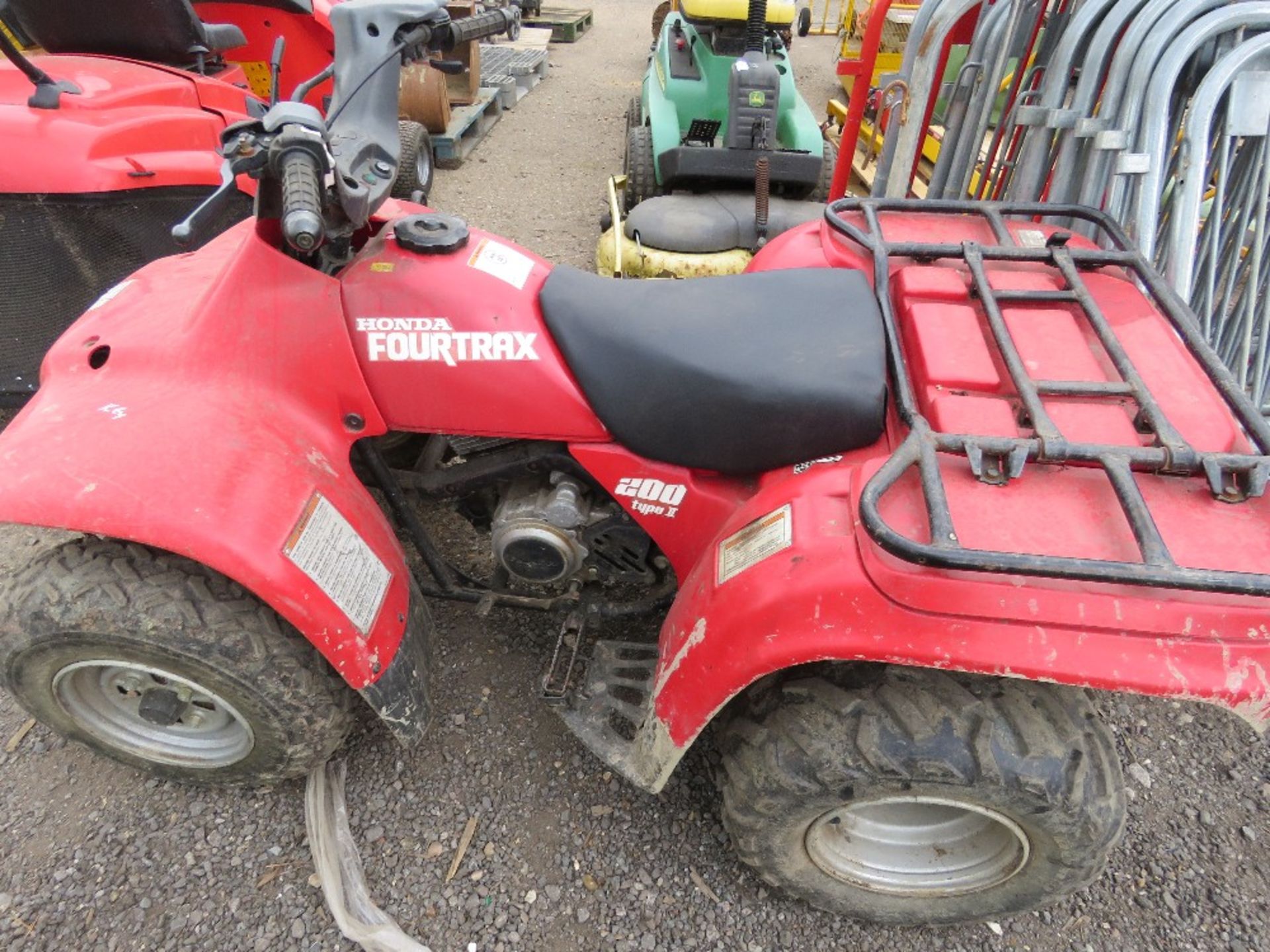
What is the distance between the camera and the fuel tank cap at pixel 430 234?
172 cm

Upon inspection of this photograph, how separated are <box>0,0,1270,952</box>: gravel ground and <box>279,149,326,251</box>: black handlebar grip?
1416mm

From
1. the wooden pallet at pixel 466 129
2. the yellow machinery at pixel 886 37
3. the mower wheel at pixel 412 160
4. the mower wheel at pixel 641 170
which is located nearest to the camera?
the mower wheel at pixel 641 170

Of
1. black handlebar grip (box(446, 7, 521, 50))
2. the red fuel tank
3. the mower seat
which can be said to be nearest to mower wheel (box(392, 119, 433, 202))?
the mower seat

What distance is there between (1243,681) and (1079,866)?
2.01 feet

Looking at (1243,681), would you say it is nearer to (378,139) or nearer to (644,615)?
(644,615)

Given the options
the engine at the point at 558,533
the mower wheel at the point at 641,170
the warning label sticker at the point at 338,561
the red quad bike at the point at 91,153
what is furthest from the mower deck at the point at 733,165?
the warning label sticker at the point at 338,561

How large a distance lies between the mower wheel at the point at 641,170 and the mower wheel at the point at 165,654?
3.44 m

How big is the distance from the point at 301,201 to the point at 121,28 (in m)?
2.97

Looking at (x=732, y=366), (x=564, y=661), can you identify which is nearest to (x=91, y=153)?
(x=564, y=661)

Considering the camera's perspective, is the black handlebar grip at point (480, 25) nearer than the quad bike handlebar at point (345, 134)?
No

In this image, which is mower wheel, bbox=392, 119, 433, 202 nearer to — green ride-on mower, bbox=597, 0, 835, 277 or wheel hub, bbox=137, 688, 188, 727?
green ride-on mower, bbox=597, 0, 835, 277

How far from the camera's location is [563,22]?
9.59 m

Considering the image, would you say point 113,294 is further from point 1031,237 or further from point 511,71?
point 511,71

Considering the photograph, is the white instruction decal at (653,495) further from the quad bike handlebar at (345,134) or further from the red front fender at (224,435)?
the quad bike handlebar at (345,134)
